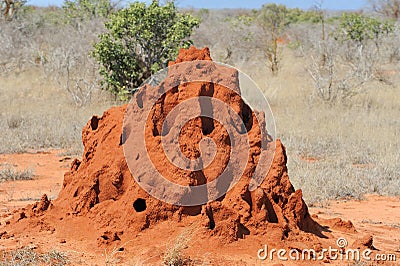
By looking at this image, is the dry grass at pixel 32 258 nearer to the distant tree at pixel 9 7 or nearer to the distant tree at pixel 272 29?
the distant tree at pixel 272 29

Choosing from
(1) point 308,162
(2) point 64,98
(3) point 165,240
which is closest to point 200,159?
(3) point 165,240

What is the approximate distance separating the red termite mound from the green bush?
23.0 ft

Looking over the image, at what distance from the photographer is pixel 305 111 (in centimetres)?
1260

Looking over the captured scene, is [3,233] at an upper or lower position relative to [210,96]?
lower

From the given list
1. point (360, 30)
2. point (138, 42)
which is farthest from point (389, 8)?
point (138, 42)

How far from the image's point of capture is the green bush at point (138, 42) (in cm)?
1173

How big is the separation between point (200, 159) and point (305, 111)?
874 cm

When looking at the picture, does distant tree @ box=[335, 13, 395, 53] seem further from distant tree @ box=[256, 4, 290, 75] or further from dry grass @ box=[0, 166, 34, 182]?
dry grass @ box=[0, 166, 34, 182]

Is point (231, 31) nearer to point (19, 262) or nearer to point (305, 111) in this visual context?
point (305, 111)

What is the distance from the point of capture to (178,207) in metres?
4.13

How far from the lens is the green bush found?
462 inches

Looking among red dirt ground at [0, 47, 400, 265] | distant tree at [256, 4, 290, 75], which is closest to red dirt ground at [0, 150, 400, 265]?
red dirt ground at [0, 47, 400, 265]

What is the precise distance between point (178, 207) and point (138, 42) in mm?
8321

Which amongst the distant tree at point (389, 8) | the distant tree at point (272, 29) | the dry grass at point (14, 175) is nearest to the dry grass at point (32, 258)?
the dry grass at point (14, 175)
